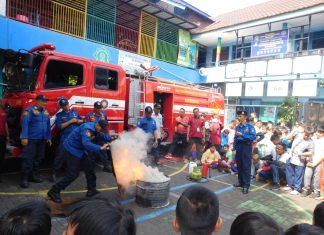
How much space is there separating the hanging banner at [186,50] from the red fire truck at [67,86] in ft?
34.0

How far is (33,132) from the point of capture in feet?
18.4

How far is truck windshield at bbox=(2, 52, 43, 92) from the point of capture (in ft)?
19.8

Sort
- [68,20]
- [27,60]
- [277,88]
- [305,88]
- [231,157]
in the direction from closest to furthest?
[27,60]
[231,157]
[68,20]
[305,88]
[277,88]

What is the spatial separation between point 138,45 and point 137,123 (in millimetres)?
8377

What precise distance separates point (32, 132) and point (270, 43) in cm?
1390

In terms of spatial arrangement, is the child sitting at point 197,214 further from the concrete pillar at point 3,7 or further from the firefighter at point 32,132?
the concrete pillar at point 3,7

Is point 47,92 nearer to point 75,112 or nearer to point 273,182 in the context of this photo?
point 75,112

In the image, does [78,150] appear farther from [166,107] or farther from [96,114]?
[166,107]

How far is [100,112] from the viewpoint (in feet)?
21.6

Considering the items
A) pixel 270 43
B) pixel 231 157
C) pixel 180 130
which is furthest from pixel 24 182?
pixel 270 43

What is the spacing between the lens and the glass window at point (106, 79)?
6987mm

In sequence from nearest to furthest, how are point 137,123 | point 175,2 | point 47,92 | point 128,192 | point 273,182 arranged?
point 128,192 < point 47,92 < point 273,182 < point 137,123 < point 175,2

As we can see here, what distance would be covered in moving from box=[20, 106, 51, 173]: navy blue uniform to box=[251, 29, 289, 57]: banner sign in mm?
13293

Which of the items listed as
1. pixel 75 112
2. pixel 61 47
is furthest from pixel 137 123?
pixel 61 47
